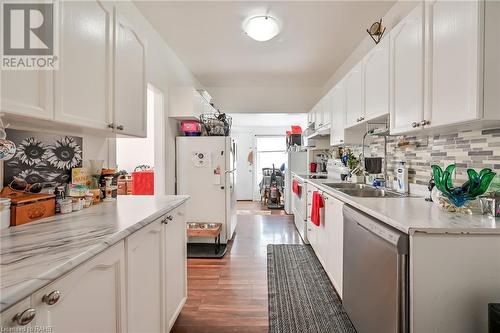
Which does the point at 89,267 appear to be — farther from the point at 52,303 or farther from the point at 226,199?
the point at 226,199

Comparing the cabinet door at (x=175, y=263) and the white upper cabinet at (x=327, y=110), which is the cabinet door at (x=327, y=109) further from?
the cabinet door at (x=175, y=263)

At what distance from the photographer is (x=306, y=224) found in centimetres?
363

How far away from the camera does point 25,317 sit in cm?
62

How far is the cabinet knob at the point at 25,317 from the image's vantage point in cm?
60

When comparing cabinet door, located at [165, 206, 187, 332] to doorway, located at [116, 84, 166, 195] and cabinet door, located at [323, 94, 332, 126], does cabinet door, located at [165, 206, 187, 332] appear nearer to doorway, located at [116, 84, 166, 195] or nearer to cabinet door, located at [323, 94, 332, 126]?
Result: doorway, located at [116, 84, 166, 195]

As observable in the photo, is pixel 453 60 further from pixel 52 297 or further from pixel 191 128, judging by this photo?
pixel 191 128

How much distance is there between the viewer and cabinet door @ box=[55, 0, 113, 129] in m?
1.16

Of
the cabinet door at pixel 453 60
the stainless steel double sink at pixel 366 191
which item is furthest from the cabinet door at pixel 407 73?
the stainless steel double sink at pixel 366 191

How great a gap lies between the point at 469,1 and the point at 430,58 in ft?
1.03

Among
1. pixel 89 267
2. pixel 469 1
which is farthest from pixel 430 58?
pixel 89 267

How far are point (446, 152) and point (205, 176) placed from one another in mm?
2608

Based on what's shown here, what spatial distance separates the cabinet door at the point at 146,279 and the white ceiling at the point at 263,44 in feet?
7.12

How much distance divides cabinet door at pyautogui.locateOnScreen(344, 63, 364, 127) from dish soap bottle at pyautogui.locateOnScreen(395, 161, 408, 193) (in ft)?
1.81

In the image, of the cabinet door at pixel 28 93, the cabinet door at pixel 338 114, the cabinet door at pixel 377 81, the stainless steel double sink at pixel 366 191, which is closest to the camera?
the cabinet door at pixel 28 93
